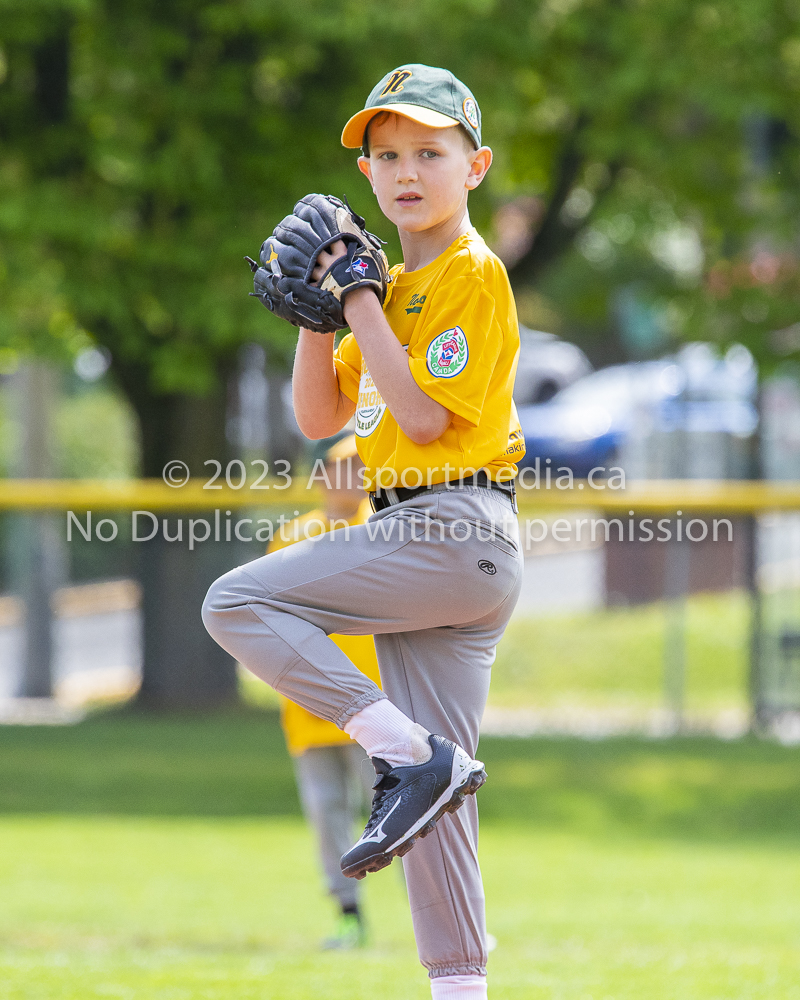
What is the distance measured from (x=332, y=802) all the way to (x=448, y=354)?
3226 mm

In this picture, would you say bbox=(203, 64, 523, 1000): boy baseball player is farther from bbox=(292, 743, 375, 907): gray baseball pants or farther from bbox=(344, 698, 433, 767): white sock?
bbox=(292, 743, 375, 907): gray baseball pants

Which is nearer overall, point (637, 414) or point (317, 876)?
point (317, 876)

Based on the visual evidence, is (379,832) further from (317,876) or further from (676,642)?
(676,642)

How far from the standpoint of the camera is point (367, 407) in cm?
297

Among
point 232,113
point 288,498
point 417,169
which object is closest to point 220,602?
point 417,169

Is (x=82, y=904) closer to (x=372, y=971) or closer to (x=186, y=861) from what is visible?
(x=186, y=861)

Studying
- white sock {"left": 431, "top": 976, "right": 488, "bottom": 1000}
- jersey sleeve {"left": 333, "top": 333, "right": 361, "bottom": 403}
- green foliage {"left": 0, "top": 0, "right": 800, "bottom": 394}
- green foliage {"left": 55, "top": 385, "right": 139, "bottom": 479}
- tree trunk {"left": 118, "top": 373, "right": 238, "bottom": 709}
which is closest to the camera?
white sock {"left": 431, "top": 976, "right": 488, "bottom": 1000}

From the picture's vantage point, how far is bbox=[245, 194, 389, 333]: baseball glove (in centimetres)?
277

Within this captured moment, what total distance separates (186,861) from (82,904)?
954 mm

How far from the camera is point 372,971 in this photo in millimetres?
4773

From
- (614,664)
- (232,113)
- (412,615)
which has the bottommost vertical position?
(614,664)

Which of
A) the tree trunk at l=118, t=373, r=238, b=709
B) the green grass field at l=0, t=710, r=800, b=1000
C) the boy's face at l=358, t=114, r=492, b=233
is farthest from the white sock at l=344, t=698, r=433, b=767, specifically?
the tree trunk at l=118, t=373, r=238, b=709

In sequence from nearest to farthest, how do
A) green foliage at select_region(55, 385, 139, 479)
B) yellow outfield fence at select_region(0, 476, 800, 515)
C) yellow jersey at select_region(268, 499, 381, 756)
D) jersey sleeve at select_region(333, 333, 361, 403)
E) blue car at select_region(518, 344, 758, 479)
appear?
jersey sleeve at select_region(333, 333, 361, 403), yellow jersey at select_region(268, 499, 381, 756), yellow outfield fence at select_region(0, 476, 800, 515), blue car at select_region(518, 344, 758, 479), green foliage at select_region(55, 385, 139, 479)

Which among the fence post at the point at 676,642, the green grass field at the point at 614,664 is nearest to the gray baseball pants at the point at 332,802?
the green grass field at the point at 614,664
